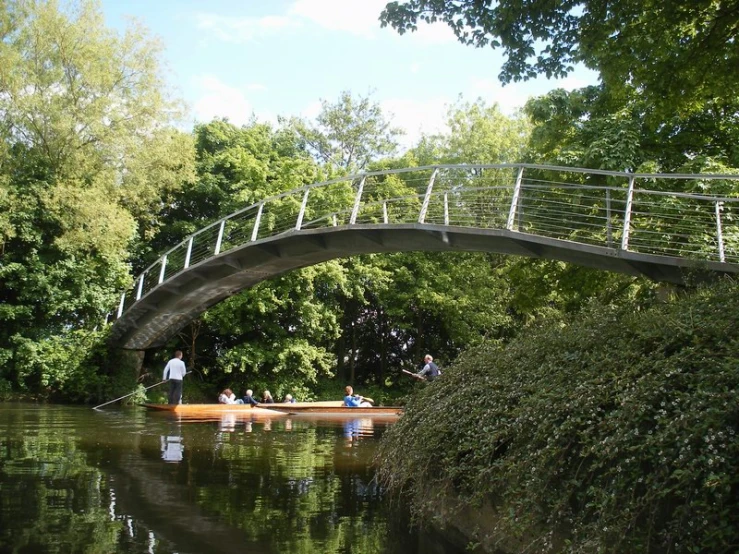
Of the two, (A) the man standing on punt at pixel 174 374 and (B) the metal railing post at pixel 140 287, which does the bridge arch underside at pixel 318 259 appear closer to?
(B) the metal railing post at pixel 140 287

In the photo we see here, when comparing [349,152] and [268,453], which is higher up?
[349,152]

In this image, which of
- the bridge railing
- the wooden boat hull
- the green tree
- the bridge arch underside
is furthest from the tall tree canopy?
the green tree

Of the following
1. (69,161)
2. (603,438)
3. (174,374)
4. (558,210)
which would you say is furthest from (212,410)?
(603,438)

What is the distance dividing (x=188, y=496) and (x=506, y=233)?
28.5 feet

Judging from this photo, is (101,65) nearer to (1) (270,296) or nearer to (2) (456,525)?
(1) (270,296)

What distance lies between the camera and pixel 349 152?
131ft

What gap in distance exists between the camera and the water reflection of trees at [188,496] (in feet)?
16.6

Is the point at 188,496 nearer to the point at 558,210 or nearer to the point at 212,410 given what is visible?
the point at 558,210

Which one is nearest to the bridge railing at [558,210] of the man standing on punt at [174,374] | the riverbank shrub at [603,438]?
the man standing on punt at [174,374]

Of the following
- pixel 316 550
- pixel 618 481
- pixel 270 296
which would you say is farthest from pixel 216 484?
pixel 270 296

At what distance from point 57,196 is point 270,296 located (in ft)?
24.0

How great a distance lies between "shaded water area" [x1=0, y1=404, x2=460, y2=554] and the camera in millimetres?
5039

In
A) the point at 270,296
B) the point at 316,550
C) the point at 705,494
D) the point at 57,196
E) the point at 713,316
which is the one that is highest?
the point at 57,196

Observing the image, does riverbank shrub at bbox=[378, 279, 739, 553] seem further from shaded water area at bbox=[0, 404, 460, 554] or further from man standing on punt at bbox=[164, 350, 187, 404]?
man standing on punt at bbox=[164, 350, 187, 404]
